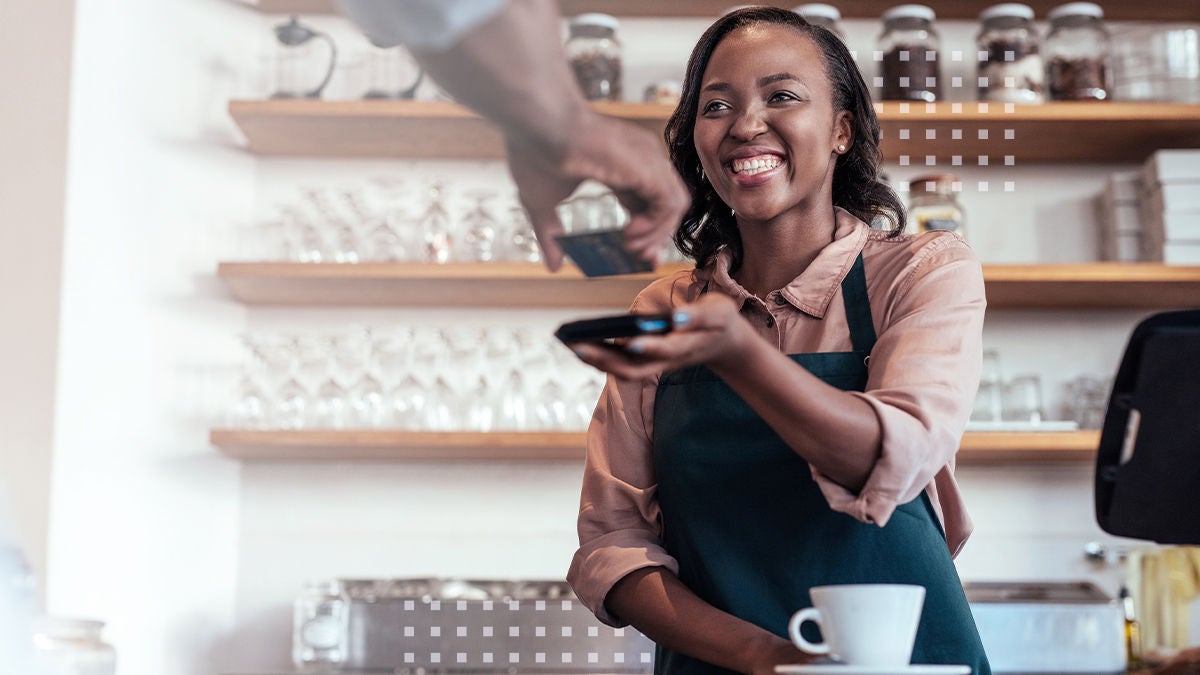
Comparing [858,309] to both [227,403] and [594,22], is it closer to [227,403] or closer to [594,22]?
[594,22]

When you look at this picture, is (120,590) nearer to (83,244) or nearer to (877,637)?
(83,244)

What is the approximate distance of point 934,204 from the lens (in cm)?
253

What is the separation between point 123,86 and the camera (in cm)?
219

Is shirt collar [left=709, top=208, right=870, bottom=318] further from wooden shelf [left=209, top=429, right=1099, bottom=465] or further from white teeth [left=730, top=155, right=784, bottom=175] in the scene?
wooden shelf [left=209, top=429, right=1099, bottom=465]

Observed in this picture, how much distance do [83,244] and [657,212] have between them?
1678 mm

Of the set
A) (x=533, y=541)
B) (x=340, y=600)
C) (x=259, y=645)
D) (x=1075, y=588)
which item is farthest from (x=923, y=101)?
(x=259, y=645)

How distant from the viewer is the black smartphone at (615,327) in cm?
72

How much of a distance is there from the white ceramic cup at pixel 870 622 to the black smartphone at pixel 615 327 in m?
0.19

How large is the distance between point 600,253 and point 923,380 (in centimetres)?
44

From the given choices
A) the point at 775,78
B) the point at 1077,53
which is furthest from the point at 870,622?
the point at 1077,53

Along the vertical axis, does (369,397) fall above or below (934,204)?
below

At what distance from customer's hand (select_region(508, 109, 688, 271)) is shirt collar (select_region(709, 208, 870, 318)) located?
1.85 feet
